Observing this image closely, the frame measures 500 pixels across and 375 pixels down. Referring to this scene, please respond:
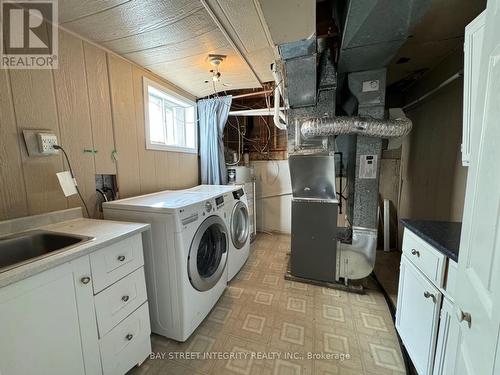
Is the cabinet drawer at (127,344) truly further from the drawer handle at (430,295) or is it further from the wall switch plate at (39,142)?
the drawer handle at (430,295)

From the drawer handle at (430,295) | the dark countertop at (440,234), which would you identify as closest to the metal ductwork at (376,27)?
the dark countertop at (440,234)

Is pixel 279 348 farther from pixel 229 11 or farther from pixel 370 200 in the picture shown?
pixel 229 11

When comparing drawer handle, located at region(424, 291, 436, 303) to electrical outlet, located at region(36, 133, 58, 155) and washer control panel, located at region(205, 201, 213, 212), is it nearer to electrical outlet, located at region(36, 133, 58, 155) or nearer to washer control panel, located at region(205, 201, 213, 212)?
washer control panel, located at region(205, 201, 213, 212)

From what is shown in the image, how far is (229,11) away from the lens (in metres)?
1.27

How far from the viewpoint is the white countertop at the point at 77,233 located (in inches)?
28.5

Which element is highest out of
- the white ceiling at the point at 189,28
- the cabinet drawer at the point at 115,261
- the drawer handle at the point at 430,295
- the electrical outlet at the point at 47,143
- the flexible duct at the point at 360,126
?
the white ceiling at the point at 189,28

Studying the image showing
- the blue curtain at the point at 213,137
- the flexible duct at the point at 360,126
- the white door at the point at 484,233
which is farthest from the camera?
the blue curtain at the point at 213,137

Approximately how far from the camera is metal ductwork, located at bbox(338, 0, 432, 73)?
1025mm

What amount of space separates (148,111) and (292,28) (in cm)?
155

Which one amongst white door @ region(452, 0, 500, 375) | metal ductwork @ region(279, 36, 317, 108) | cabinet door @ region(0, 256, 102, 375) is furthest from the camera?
metal ductwork @ region(279, 36, 317, 108)

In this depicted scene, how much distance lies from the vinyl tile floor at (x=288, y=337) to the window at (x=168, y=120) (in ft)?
5.70

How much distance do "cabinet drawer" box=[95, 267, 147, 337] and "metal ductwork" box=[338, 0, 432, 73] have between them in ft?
6.20

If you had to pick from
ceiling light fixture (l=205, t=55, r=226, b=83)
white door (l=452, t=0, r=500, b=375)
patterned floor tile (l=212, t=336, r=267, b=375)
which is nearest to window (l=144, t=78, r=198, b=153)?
ceiling light fixture (l=205, t=55, r=226, b=83)

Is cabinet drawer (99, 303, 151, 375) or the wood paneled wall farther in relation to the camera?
the wood paneled wall
